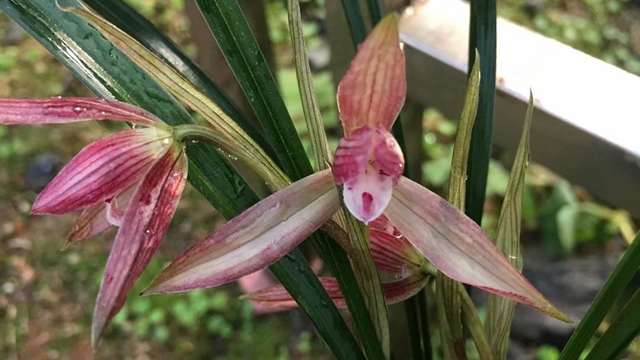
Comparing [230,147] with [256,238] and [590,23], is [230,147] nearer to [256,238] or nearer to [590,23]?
[256,238]

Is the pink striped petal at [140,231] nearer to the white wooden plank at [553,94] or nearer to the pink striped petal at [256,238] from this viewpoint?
the pink striped petal at [256,238]

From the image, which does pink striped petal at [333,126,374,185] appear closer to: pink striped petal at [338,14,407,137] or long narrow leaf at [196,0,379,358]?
pink striped petal at [338,14,407,137]

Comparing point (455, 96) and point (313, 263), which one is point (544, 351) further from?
point (455, 96)

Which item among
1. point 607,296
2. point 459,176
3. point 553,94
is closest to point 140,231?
point 459,176

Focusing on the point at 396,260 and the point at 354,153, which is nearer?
the point at 354,153

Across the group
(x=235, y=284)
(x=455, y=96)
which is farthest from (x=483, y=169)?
(x=235, y=284)

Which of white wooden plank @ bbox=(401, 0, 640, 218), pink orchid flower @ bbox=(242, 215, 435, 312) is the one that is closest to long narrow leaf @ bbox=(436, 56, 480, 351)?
pink orchid flower @ bbox=(242, 215, 435, 312)

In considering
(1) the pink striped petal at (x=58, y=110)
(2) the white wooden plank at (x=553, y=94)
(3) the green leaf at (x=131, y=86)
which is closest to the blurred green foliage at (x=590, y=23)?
(2) the white wooden plank at (x=553, y=94)
